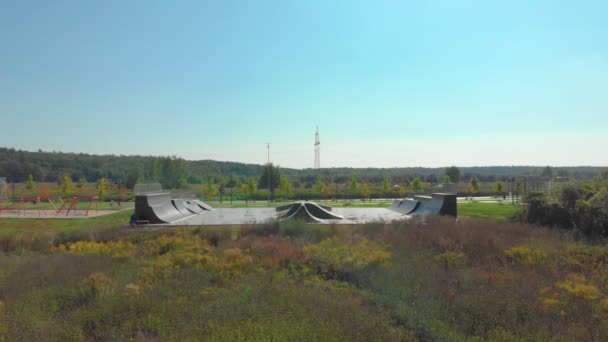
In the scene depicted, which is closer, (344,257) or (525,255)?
(344,257)

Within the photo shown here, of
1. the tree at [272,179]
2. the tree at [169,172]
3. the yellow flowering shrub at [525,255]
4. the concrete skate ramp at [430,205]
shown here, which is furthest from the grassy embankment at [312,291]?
the tree at [272,179]

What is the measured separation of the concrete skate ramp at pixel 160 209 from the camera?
768 inches

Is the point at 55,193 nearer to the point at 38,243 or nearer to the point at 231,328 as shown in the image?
the point at 38,243

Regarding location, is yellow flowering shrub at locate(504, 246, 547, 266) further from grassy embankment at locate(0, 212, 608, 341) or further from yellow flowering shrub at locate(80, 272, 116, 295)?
yellow flowering shrub at locate(80, 272, 116, 295)

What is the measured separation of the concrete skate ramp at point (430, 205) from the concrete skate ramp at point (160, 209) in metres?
11.7

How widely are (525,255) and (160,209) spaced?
1629 cm

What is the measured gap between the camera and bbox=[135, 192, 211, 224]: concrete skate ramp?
19.5 metres

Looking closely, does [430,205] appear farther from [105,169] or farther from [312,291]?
[105,169]

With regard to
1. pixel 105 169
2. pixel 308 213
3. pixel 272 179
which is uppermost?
pixel 105 169

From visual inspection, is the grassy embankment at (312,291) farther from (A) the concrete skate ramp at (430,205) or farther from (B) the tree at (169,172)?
(B) the tree at (169,172)

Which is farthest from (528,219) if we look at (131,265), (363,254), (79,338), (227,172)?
(227,172)

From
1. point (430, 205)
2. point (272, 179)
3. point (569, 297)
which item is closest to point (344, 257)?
point (569, 297)

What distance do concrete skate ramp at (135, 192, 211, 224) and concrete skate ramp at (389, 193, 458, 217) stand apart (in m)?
11.7

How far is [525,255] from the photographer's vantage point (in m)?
9.14
